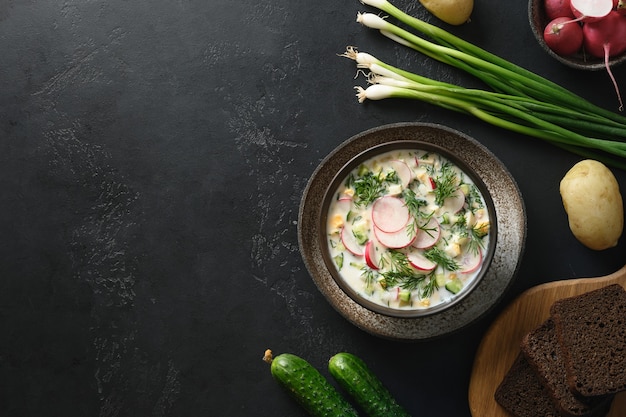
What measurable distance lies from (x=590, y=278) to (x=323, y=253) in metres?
0.95

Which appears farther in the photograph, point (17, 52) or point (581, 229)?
point (17, 52)

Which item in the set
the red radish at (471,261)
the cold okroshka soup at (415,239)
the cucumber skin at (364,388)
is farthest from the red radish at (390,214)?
the cucumber skin at (364,388)

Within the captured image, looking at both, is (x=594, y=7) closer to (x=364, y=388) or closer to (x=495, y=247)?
(x=495, y=247)

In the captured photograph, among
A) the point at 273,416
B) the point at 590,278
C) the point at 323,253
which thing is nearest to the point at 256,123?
the point at 323,253

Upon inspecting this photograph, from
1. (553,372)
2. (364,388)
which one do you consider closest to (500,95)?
(553,372)

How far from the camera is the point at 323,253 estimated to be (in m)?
2.62

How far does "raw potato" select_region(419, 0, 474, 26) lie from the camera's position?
9.03 ft

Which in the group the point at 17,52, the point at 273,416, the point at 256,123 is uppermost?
the point at 17,52

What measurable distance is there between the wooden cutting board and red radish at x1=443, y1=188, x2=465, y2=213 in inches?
16.2

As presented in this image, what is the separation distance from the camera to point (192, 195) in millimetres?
2881

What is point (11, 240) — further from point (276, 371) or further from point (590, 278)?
point (590, 278)

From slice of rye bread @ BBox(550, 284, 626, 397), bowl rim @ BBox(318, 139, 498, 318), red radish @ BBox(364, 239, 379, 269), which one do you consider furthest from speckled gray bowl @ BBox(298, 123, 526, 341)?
slice of rye bread @ BBox(550, 284, 626, 397)

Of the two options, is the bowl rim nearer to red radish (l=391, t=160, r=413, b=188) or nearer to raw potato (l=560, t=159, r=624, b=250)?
red radish (l=391, t=160, r=413, b=188)

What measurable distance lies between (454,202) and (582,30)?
2.54 feet
